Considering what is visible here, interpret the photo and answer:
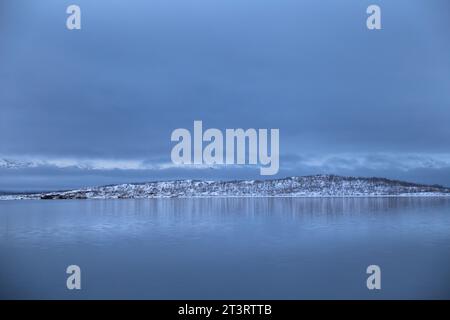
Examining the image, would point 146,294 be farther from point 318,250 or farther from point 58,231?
point 58,231

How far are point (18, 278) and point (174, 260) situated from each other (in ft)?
11.8

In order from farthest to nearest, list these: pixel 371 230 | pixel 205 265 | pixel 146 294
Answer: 1. pixel 371 230
2. pixel 205 265
3. pixel 146 294

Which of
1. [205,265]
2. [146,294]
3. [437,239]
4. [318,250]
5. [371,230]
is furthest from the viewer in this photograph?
[371,230]

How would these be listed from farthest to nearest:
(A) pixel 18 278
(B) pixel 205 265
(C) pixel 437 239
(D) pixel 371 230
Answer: (D) pixel 371 230, (C) pixel 437 239, (B) pixel 205 265, (A) pixel 18 278

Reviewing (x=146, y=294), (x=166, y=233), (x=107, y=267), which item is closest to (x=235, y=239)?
(x=166, y=233)

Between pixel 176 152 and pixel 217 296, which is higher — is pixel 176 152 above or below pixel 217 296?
above

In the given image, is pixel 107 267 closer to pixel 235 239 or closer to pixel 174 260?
pixel 174 260

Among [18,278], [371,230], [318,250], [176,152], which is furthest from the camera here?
[371,230]

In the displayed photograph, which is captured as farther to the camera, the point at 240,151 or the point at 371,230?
the point at 371,230

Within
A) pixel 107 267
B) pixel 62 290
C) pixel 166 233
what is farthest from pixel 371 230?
pixel 62 290

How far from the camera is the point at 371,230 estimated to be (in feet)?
51.0

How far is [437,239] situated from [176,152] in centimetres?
917

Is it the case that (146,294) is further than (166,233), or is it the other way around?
(166,233)

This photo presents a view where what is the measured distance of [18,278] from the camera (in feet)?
27.8
